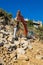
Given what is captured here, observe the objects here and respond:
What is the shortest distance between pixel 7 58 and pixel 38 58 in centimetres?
157

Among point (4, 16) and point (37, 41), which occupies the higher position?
point (4, 16)

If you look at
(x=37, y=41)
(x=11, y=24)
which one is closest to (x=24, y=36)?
(x=37, y=41)

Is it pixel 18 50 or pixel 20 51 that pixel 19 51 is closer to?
pixel 20 51

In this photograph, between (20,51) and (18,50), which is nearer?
(20,51)

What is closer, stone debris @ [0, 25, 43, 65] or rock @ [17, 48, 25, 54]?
stone debris @ [0, 25, 43, 65]

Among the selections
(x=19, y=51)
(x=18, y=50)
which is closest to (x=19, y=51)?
(x=19, y=51)

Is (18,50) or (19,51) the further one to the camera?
(18,50)

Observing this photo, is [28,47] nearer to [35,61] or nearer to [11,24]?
[35,61]

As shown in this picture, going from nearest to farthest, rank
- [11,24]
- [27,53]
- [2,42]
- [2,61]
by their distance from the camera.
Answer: [2,61], [27,53], [2,42], [11,24]

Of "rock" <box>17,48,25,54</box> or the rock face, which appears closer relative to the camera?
the rock face

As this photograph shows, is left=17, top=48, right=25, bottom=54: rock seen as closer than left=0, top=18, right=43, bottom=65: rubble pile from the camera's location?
No

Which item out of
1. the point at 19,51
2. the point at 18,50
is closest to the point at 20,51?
the point at 19,51

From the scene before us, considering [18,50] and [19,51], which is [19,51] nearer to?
[19,51]

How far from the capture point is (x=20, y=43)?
44.8 feet
